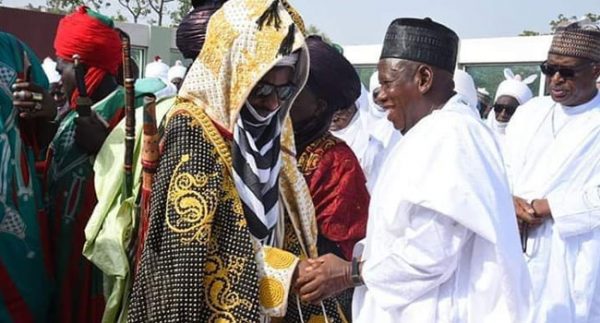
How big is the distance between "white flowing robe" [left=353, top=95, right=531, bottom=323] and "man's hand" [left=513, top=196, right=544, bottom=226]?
192 centimetres

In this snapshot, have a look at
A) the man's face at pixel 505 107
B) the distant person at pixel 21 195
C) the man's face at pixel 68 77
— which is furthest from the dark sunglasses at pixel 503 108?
the distant person at pixel 21 195

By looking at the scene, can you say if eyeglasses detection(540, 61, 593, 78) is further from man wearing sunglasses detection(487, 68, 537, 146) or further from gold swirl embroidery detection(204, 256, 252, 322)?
man wearing sunglasses detection(487, 68, 537, 146)

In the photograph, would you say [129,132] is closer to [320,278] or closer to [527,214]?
[320,278]

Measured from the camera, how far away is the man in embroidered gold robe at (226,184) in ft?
6.92

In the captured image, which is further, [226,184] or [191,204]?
[226,184]

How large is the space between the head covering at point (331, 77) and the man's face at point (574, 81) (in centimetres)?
149

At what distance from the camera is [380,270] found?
7.77 ft

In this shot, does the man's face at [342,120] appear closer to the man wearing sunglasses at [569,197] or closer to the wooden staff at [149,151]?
the man wearing sunglasses at [569,197]

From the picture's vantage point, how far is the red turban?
10.2 feet

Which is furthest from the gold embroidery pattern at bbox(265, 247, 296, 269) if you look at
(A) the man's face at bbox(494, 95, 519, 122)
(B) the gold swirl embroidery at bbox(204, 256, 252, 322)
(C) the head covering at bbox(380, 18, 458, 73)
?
(A) the man's face at bbox(494, 95, 519, 122)

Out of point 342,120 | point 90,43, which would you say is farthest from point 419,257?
point 342,120

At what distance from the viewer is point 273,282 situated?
91.9 inches

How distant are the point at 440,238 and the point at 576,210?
2070mm

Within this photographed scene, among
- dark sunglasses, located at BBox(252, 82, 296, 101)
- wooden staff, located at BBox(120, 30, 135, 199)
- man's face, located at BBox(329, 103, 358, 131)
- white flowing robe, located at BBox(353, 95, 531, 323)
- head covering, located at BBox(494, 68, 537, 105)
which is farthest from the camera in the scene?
head covering, located at BBox(494, 68, 537, 105)
